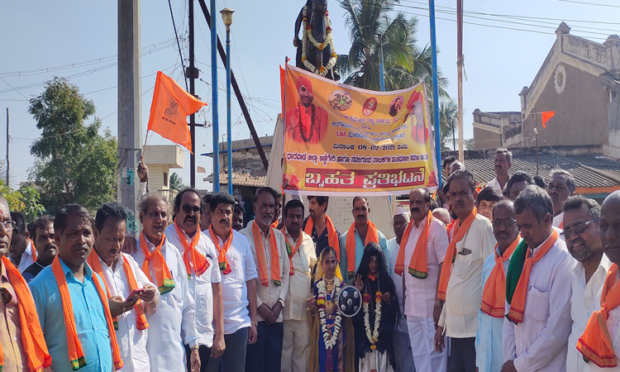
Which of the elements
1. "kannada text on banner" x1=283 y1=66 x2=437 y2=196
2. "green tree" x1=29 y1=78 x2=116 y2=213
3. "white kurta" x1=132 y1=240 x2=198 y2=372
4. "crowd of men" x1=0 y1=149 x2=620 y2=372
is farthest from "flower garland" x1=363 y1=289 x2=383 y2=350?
"green tree" x1=29 y1=78 x2=116 y2=213

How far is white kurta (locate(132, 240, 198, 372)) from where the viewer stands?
3.65 meters

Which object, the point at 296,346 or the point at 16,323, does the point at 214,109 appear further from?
the point at 16,323

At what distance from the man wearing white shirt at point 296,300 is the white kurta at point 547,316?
8.07 ft

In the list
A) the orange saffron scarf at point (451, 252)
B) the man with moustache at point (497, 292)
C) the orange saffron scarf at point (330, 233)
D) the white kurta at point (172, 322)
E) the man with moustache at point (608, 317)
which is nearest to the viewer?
the man with moustache at point (608, 317)

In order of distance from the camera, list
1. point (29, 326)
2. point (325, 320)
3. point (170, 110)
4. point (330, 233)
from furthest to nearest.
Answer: point (170, 110)
point (330, 233)
point (325, 320)
point (29, 326)

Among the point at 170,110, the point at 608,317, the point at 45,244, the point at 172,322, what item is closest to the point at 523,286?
the point at 608,317

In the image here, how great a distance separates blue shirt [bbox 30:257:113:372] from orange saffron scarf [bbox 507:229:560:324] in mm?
2517

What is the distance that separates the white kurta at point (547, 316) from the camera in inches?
126

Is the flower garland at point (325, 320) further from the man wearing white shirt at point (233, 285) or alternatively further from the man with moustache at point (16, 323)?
the man with moustache at point (16, 323)

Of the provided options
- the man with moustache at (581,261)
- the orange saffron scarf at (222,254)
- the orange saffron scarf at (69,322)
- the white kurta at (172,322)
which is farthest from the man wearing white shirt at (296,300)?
the man with moustache at (581,261)

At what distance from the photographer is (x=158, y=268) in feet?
12.4

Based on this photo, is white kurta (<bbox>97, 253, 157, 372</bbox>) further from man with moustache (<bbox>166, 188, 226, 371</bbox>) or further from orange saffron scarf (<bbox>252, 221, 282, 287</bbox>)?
orange saffron scarf (<bbox>252, 221, 282, 287</bbox>)

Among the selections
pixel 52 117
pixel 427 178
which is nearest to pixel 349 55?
pixel 52 117

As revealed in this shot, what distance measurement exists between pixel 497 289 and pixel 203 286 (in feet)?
7.40
